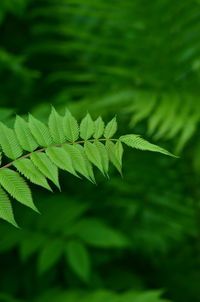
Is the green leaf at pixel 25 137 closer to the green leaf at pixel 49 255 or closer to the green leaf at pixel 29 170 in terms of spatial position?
the green leaf at pixel 29 170

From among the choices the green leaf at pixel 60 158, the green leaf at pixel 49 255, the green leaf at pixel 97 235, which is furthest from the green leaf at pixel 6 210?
the green leaf at pixel 97 235

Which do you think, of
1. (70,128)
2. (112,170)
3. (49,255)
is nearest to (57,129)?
(70,128)

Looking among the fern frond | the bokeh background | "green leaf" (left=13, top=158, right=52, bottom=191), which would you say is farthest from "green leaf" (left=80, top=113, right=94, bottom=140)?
the bokeh background

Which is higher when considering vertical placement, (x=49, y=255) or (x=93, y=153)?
(x=93, y=153)

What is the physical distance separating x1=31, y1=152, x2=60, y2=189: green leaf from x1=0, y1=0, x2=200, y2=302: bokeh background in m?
0.79

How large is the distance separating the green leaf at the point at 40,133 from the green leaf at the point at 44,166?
0.04m

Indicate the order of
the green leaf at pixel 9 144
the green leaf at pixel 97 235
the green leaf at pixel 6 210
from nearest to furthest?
the green leaf at pixel 6 210
the green leaf at pixel 9 144
the green leaf at pixel 97 235

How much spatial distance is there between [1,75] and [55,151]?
156 cm

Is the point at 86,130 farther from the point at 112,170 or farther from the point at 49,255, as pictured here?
the point at 112,170

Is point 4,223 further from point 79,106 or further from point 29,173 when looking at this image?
point 29,173

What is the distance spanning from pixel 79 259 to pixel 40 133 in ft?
2.69

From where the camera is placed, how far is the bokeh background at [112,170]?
1793 mm

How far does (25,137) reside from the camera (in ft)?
3.20

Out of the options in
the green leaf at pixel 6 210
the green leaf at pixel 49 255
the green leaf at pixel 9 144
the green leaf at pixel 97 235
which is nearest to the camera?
the green leaf at pixel 6 210
